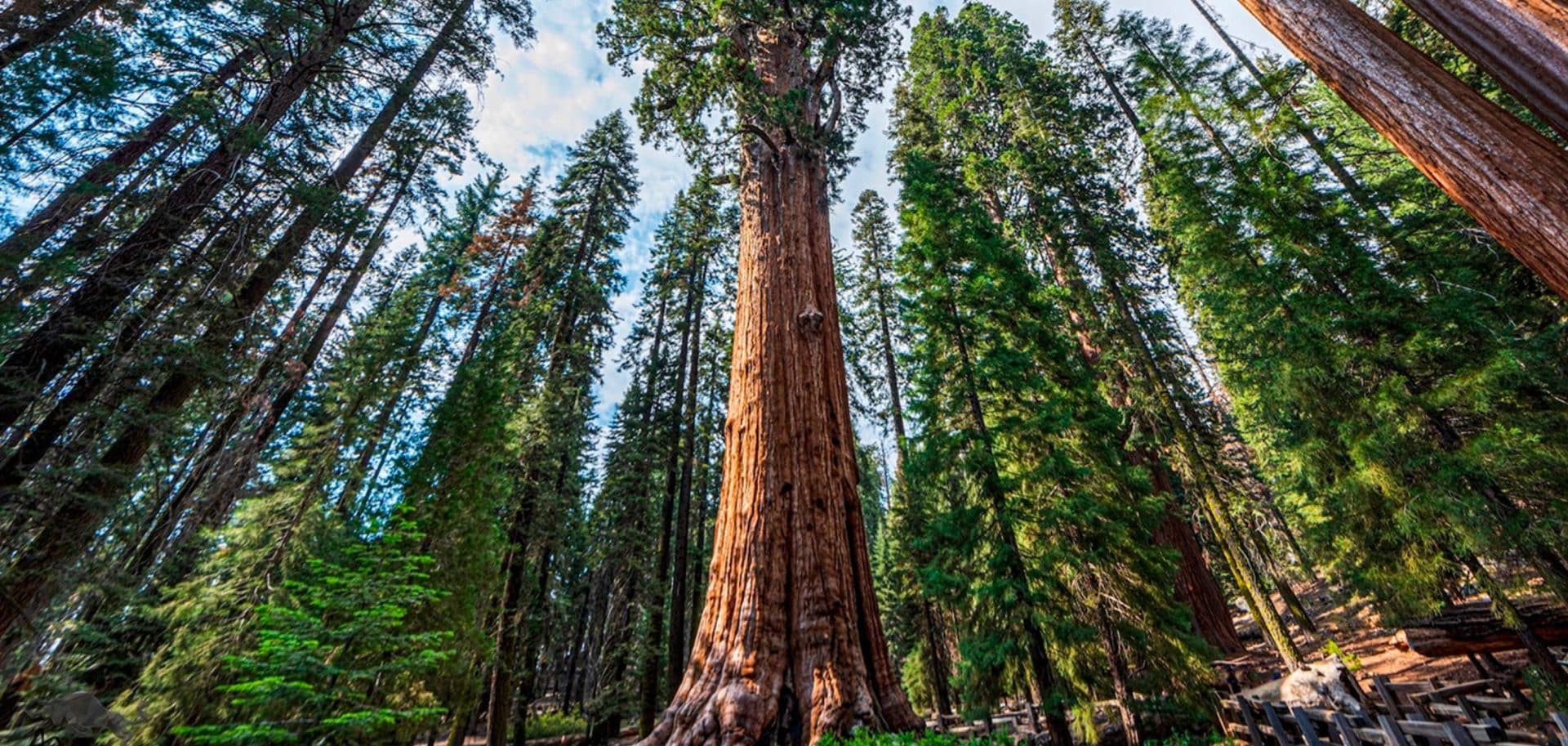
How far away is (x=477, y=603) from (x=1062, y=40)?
22992 mm

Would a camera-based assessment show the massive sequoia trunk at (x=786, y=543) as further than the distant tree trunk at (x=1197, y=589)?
No

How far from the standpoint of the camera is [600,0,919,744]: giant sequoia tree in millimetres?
3455

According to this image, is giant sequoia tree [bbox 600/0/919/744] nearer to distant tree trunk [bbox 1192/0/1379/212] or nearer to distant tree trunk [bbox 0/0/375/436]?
distant tree trunk [bbox 0/0/375/436]

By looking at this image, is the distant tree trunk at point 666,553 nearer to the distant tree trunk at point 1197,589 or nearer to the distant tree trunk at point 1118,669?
the distant tree trunk at point 1118,669

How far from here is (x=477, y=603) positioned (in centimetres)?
857

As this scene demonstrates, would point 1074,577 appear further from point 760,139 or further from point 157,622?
point 157,622

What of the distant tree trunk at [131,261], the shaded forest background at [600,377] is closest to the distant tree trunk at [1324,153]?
the shaded forest background at [600,377]

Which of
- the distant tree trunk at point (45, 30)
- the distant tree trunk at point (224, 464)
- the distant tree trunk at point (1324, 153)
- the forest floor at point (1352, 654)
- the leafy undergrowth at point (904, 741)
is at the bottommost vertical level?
the leafy undergrowth at point (904, 741)

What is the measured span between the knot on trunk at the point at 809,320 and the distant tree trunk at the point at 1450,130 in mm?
4140

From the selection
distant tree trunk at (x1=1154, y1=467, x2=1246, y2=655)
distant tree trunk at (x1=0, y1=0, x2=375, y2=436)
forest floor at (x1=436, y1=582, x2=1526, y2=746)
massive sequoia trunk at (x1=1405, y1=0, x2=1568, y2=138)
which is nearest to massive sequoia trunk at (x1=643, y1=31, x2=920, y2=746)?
massive sequoia trunk at (x1=1405, y1=0, x2=1568, y2=138)

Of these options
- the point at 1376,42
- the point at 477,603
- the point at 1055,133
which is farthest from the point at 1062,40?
the point at 477,603

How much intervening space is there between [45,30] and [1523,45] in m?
10.1

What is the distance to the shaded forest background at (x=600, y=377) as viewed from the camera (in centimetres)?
390

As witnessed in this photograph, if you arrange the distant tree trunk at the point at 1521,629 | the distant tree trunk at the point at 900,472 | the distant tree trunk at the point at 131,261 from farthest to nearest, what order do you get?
1. the distant tree trunk at the point at 900,472
2. the distant tree trunk at the point at 1521,629
3. the distant tree trunk at the point at 131,261
